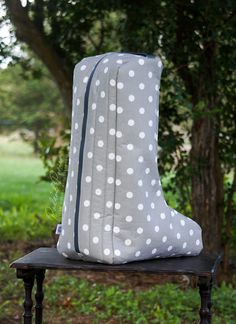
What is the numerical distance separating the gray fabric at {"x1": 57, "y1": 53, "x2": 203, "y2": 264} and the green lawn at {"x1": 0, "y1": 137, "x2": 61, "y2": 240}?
0.88 m

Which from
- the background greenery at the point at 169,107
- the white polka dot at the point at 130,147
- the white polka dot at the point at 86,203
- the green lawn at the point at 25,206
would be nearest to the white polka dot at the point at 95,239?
the white polka dot at the point at 86,203

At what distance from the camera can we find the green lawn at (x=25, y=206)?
296 inches

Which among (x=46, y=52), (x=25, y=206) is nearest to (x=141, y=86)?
(x=46, y=52)

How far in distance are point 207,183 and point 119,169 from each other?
8.86ft

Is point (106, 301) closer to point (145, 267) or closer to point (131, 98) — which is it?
point (145, 267)

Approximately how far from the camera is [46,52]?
18.7 ft

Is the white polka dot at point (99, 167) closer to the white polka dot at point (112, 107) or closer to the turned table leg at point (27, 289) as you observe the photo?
the white polka dot at point (112, 107)

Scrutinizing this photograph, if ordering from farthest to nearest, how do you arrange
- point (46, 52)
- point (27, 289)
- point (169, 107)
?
point (46, 52) → point (169, 107) → point (27, 289)

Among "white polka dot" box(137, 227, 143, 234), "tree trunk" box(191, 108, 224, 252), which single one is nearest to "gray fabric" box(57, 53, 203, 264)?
"white polka dot" box(137, 227, 143, 234)

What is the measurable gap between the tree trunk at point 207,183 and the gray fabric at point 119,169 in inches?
95.4

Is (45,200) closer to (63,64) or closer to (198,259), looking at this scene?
(63,64)

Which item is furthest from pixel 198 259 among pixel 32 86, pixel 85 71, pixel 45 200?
pixel 32 86

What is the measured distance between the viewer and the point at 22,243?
7.26m

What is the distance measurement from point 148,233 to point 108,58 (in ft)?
2.41
